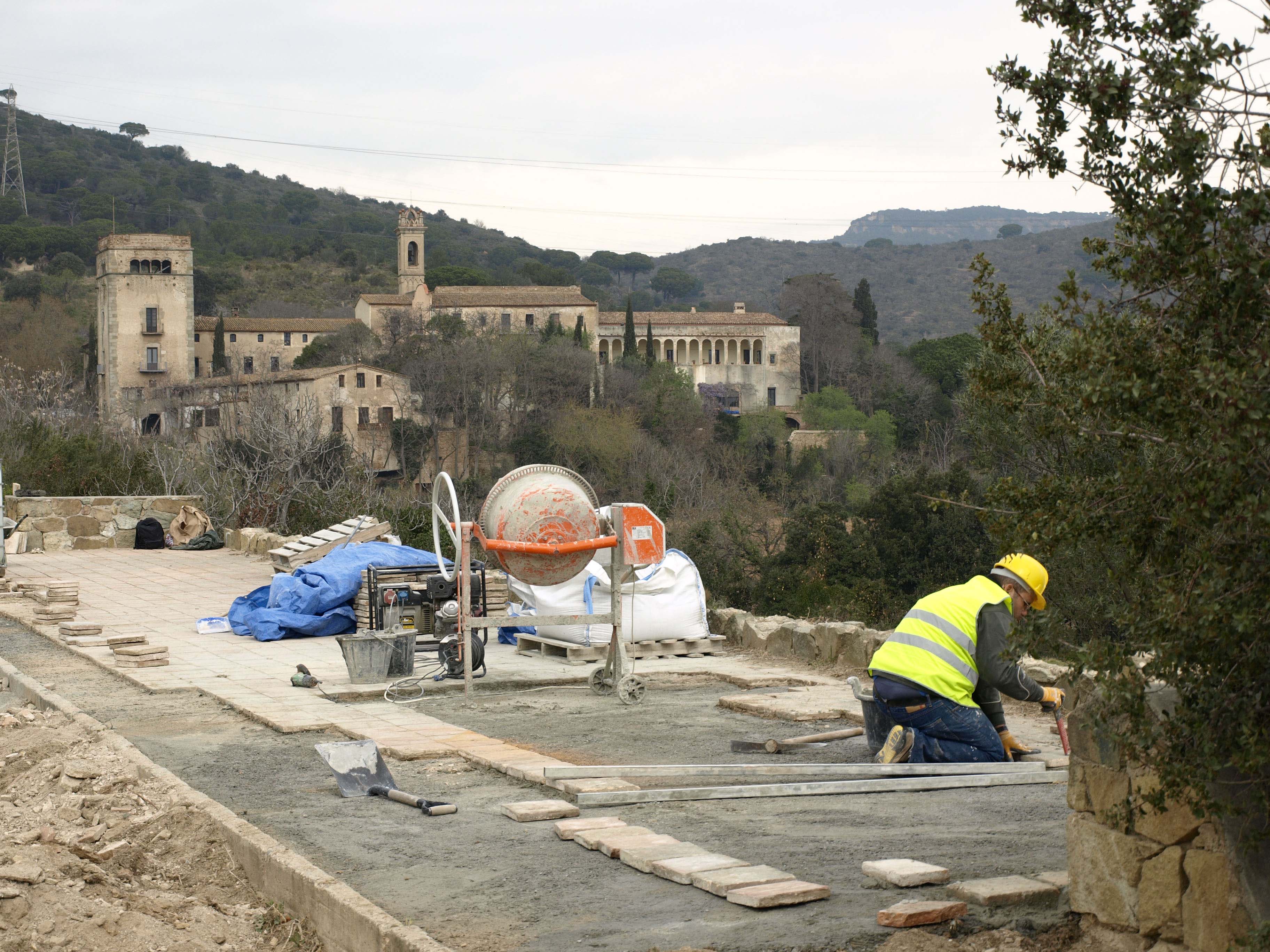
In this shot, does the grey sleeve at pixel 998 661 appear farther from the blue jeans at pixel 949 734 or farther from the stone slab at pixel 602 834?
the stone slab at pixel 602 834

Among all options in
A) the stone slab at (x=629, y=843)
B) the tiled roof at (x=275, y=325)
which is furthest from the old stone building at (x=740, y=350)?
the stone slab at (x=629, y=843)

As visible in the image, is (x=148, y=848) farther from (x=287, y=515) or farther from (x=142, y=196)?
(x=142, y=196)

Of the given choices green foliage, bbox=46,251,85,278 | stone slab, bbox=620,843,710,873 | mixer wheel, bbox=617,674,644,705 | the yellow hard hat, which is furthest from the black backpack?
green foliage, bbox=46,251,85,278

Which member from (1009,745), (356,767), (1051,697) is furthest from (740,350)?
(356,767)

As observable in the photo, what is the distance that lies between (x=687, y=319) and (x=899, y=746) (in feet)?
303

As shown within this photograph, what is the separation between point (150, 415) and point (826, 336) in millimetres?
48346

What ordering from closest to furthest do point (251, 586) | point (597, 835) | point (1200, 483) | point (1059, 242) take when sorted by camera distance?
point (1200, 483)
point (597, 835)
point (251, 586)
point (1059, 242)

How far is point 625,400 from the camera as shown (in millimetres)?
71438

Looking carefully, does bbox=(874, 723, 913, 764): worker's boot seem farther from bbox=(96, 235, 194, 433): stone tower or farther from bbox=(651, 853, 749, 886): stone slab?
bbox=(96, 235, 194, 433): stone tower

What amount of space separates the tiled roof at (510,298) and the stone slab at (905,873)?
3533 inches

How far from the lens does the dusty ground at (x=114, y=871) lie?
193 inches

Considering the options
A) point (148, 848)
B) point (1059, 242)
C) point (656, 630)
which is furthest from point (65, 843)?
point (1059, 242)

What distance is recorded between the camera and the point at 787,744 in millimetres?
7762

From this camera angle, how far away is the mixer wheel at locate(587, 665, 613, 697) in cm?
1009
